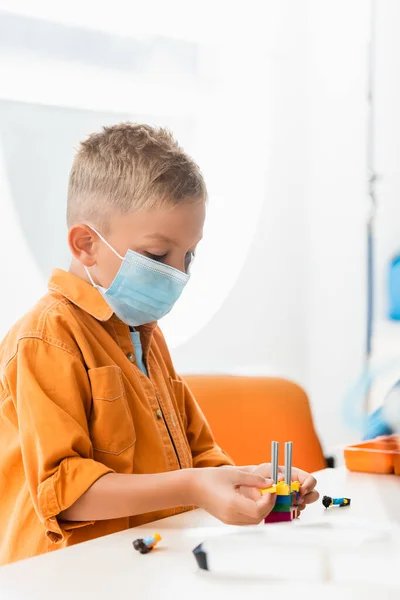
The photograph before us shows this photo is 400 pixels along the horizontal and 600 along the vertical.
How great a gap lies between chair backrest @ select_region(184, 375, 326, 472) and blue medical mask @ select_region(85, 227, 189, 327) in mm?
458

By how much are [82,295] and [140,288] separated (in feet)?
0.32

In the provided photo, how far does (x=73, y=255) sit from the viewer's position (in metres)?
1.20

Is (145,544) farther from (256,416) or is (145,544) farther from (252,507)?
(256,416)

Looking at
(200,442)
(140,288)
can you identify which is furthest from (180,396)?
(140,288)

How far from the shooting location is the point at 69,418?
0.98 metres

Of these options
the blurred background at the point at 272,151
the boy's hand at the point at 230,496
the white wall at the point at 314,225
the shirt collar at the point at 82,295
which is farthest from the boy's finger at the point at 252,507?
the white wall at the point at 314,225

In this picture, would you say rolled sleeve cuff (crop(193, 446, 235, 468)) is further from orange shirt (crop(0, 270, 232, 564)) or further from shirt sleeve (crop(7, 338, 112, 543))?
shirt sleeve (crop(7, 338, 112, 543))

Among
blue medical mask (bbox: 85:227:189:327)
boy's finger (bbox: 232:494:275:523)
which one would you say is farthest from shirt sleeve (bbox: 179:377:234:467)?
boy's finger (bbox: 232:494:275:523)

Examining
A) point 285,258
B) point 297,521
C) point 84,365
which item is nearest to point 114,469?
point 84,365

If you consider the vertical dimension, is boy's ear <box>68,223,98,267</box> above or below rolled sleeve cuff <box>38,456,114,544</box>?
above

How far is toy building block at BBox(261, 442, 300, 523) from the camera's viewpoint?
93 centimetres

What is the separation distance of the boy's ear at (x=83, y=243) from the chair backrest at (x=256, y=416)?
0.53 metres

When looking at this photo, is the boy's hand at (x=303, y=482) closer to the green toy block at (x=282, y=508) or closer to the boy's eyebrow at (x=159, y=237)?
the green toy block at (x=282, y=508)

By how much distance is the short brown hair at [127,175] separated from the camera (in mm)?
1161
